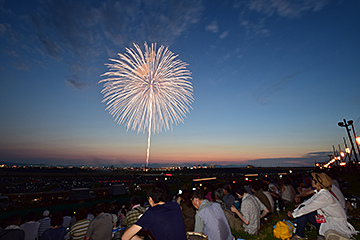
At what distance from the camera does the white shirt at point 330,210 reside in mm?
4086

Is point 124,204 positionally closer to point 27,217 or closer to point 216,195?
point 27,217

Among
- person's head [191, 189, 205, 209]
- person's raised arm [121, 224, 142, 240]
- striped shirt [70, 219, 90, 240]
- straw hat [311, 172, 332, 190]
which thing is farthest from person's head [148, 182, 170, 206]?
striped shirt [70, 219, 90, 240]

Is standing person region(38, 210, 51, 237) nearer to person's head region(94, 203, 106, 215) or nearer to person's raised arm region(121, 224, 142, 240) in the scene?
person's head region(94, 203, 106, 215)

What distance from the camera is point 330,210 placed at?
13.8ft

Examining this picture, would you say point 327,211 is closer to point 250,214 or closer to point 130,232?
Result: point 250,214

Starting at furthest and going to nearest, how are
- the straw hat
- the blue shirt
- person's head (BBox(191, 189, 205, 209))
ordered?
person's head (BBox(191, 189, 205, 209)), the straw hat, the blue shirt

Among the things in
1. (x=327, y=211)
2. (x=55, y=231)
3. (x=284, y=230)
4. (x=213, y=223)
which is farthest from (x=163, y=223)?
(x=55, y=231)

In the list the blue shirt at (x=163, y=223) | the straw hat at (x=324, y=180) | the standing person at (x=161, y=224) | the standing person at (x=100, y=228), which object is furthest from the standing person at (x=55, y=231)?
the straw hat at (x=324, y=180)

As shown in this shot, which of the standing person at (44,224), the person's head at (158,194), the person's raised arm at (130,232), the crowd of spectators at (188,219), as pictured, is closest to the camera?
the person's raised arm at (130,232)

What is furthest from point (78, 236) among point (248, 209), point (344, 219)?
point (344, 219)

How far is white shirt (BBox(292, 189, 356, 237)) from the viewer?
4086 mm

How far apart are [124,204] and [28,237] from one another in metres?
3.94

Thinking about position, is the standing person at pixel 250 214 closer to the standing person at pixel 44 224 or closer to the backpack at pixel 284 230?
the backpack at pixel 284 230

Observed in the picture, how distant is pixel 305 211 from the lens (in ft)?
13.7
